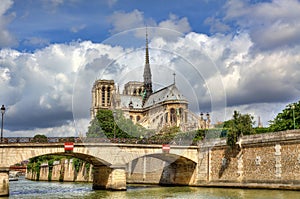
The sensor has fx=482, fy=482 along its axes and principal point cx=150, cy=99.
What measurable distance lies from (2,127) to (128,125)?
39458 millimetres

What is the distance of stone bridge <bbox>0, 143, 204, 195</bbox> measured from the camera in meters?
45.9

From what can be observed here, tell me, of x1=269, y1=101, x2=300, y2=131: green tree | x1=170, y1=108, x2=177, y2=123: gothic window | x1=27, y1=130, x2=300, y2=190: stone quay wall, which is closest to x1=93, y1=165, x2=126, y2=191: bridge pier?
x1=27, y1=130, x2=300, y2=190: stone quay wall

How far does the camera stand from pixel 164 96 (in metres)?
128

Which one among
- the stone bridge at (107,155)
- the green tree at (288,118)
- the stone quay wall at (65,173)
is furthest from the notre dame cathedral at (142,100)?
the stone bridge at (107,155)

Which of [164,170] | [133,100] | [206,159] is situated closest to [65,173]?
[164,170]

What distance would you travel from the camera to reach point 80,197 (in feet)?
141

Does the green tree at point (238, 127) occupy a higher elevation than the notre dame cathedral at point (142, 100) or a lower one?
lower

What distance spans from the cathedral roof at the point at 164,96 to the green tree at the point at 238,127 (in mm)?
52894

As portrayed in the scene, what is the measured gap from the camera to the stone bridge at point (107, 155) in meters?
45.9

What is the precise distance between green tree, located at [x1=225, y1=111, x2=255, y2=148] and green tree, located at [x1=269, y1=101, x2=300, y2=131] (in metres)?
10.3

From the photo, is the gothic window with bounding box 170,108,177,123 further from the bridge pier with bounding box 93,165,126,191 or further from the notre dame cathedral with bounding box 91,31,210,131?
the bridge pier with bounding box 93,165,126,191

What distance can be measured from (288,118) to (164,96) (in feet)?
210

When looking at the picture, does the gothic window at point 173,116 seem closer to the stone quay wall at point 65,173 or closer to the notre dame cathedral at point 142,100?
the notre dame cathedral at point 142,100

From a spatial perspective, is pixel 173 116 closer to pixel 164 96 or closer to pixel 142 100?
pixel 164 96
